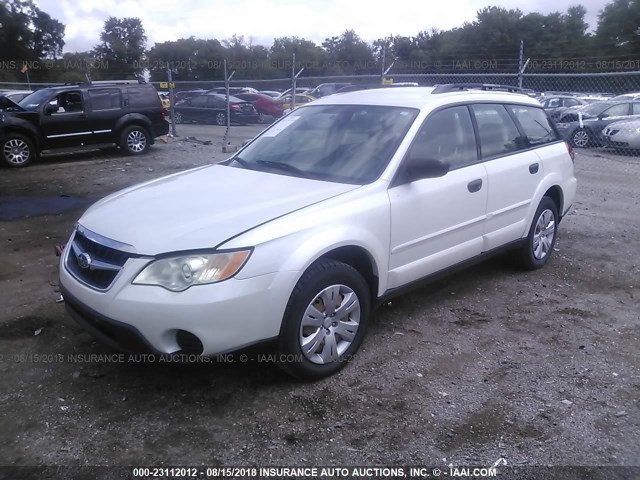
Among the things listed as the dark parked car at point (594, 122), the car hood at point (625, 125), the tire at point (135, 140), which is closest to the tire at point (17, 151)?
the tire at point (135, 140)

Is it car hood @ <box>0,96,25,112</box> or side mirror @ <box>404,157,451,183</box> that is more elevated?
car hood @ <box>0,96,25,112</box>

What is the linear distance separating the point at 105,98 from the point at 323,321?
10.8 meters

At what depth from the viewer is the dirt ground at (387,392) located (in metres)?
2.85

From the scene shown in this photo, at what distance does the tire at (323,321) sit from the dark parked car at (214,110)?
59.2ft

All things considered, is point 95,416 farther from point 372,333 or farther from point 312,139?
point 312,139

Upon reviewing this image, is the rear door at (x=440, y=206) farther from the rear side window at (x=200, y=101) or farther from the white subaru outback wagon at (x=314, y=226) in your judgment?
the rear side window at (x=200, y=101)

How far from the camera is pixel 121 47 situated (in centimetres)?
5559

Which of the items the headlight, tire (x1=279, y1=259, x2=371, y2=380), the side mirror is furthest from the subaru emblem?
the side mirror

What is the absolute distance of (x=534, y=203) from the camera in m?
5.09

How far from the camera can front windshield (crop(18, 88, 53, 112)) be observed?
455 inches

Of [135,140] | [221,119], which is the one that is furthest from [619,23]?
[135,140]

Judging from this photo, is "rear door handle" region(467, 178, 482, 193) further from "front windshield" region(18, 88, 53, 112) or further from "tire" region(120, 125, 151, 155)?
"front windshield" region(18, 88, 53, 112)

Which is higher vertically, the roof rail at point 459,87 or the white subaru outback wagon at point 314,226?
the roof rail at point 459,87

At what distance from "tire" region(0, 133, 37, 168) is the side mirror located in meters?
9.98
